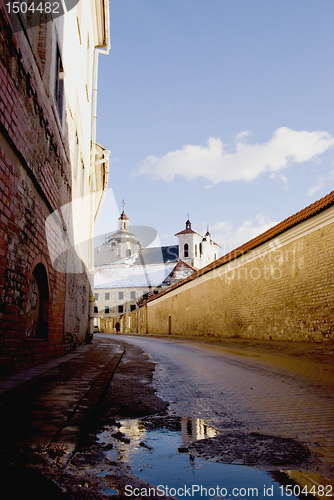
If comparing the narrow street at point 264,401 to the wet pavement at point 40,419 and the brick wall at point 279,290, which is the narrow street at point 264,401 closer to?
the wet pavement at point 40,419

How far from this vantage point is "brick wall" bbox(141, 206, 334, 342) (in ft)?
38.6

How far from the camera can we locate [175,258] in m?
86.8

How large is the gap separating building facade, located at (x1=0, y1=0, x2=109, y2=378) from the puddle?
2465mm

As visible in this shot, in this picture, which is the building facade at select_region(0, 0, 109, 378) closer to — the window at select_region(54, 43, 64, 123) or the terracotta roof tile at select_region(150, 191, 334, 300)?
the window at select_region(54, 43, 64, 123)

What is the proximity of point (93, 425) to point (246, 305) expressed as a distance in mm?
14814

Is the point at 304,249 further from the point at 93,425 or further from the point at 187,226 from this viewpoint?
the point at 187,226

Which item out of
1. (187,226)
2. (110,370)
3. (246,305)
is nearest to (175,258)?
(187,226)

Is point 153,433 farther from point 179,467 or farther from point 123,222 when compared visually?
point 123,222

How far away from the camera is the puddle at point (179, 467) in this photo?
216 cm

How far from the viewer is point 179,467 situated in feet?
8.20

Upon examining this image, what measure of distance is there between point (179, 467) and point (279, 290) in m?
12.7

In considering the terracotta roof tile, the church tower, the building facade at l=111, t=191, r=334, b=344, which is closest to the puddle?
the building facade at l=111, t=191, r=334, b=344

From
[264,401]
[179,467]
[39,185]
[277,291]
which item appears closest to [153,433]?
[179,467]

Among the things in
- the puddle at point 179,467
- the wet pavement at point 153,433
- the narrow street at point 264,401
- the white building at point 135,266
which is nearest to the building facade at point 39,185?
the wet pavement at point 153,433
